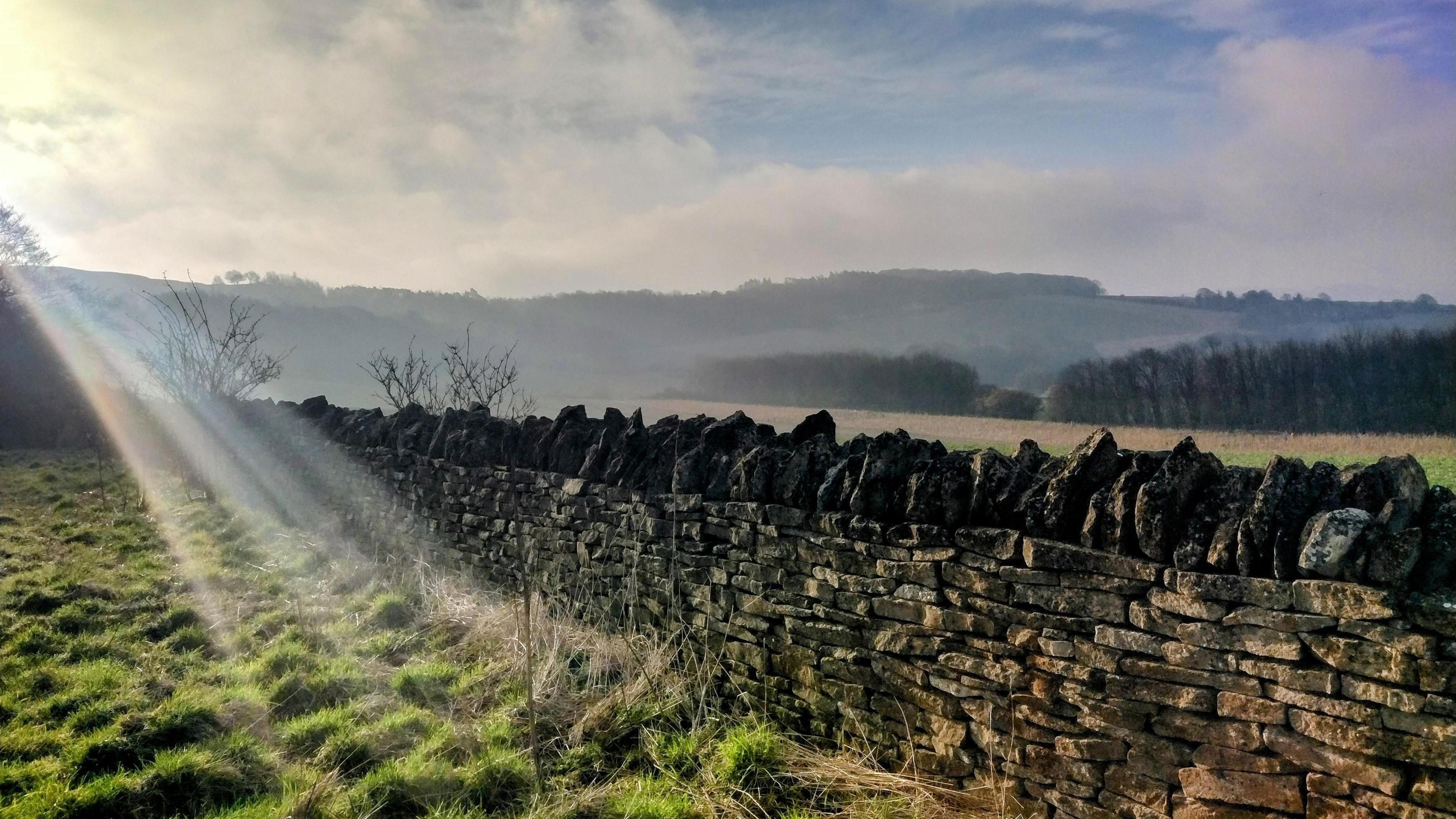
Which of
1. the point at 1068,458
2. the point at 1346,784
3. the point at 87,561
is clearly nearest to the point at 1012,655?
the point at 1068,458

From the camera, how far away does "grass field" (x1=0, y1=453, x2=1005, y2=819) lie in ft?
14.8

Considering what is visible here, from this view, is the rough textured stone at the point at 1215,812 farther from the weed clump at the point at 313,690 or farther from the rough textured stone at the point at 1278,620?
the weed clump at the point at 313,690

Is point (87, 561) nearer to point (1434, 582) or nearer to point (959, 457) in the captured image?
point (959, 457)

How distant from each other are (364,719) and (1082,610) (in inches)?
185

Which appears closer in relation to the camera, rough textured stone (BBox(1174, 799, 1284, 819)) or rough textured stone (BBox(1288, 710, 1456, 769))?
rough textured stone (BBox(1288, 710, 1456, 769))

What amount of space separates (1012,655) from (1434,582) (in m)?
1.67

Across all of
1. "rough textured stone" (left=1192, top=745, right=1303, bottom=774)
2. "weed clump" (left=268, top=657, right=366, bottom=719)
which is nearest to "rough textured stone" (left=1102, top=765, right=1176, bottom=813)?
"rough textured stone" (left=1192, top=745, right=1303, bottom=774)

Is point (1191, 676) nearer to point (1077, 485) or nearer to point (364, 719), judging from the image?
point (1077, 485)

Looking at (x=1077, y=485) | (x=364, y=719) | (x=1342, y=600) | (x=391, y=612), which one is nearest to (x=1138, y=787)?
(x=1342, y=600)

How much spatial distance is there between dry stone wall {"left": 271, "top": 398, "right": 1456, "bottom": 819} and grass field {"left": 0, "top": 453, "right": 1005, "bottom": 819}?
0.43 metres

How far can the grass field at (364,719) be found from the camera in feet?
14.8

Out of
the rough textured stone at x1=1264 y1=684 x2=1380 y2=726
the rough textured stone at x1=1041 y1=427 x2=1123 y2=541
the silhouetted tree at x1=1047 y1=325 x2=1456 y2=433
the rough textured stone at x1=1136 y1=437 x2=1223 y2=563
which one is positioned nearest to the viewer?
the rough textured stone at x1=1264 y1=684 x2=1380 y2=726

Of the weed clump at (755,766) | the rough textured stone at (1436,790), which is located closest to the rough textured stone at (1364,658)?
the rough textured stone at (1436,790)

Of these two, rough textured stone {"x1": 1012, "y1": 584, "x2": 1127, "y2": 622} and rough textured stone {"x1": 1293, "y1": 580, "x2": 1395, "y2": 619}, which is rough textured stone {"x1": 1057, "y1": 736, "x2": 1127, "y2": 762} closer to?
rough textured stone {"x1": 1012, "y1": 584, "x2": 1127, "y2": 622}
